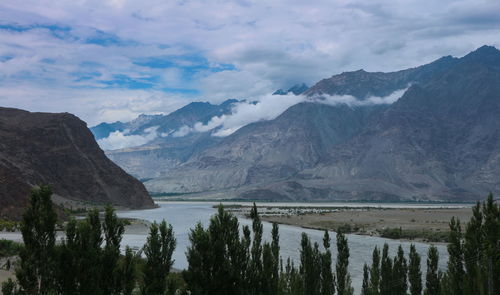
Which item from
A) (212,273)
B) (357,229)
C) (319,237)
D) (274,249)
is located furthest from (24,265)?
(357,229)

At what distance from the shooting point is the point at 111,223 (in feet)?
90.4

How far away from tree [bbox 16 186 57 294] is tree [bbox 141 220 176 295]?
178 inches

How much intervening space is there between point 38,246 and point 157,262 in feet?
19.2

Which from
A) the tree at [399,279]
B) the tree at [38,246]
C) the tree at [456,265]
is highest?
the tree at [38,246]

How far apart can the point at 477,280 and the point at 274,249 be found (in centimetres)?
1199

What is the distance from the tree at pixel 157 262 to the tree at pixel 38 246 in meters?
4.53

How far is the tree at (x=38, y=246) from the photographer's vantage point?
80.3 ft

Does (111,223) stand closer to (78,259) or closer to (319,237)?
(78,259)

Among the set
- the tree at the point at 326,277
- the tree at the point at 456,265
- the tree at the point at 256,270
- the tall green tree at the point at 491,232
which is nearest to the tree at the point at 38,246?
the tree at the point at 256,270

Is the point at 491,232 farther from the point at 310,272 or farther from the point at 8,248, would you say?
the point at 8,248

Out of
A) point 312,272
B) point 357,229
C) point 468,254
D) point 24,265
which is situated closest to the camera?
point 24,265

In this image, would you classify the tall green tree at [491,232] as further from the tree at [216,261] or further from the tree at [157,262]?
the tree at [157,262]

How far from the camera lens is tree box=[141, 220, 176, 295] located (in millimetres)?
26078

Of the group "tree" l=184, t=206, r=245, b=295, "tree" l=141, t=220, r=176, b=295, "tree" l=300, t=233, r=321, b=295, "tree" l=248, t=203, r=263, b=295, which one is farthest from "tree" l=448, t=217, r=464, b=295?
"tree" l=141, t=220, r=176, b=295
